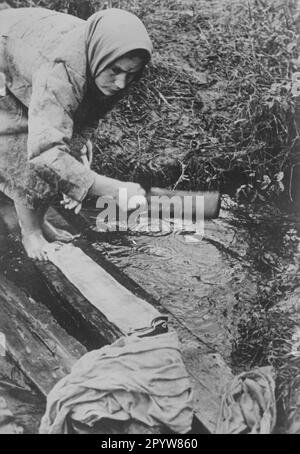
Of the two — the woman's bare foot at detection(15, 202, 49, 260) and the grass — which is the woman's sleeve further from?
the grass

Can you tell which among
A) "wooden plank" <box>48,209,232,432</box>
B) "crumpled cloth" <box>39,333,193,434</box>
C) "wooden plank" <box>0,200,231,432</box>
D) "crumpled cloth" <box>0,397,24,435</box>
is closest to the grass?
"wooden plank" <box>0,200,231,432</box>

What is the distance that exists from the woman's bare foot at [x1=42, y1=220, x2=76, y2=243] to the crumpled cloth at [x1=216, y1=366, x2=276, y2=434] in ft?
3.62

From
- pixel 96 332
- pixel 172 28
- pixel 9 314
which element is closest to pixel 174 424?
pixel 96 332

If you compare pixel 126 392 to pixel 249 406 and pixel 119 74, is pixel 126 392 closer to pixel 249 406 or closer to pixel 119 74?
pixel 249 406

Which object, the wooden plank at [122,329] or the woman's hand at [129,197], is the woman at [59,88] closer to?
the woman's hand at [129,197]

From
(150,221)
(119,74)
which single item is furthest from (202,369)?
(119,74)

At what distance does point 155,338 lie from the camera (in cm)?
225

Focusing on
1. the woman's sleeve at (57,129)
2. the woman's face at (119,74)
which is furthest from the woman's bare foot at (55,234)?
the woman's face at (119,74)

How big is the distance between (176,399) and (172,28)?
2098mm

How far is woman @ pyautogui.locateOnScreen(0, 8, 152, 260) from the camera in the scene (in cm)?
231

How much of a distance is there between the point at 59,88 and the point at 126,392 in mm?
1223

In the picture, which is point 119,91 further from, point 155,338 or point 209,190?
point 155,338

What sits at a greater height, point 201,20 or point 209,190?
point 201,20
